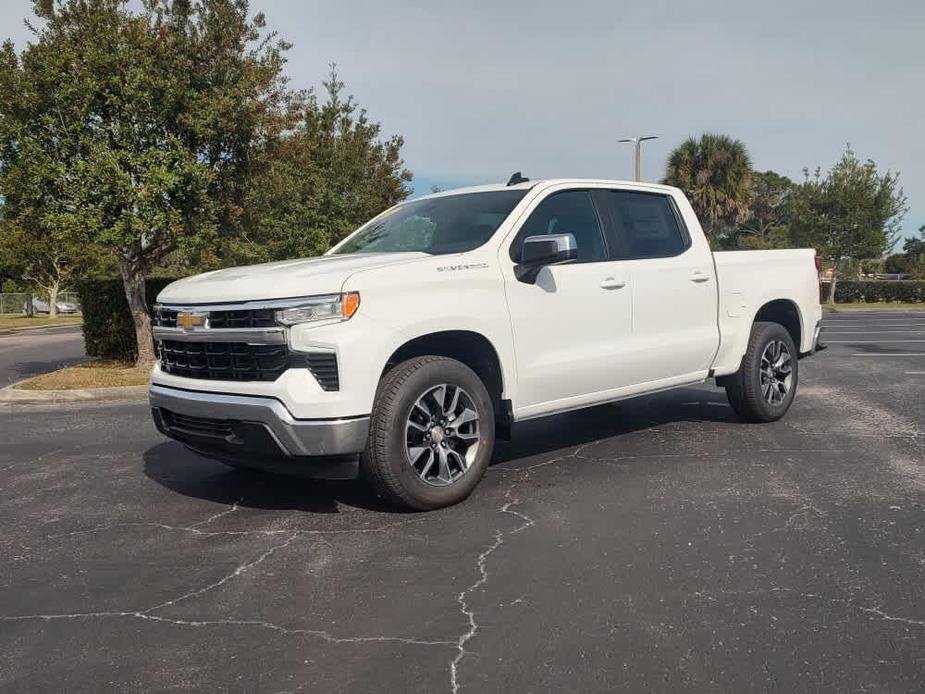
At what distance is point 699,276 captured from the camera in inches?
261

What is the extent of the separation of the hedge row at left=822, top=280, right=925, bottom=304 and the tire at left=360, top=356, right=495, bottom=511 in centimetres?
4328

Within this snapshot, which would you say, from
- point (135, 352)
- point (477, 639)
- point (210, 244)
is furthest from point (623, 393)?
point (135, 352)

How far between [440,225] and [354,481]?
Result: 184cm

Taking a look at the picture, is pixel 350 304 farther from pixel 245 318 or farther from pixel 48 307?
pixel 48 307

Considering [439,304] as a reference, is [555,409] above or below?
below

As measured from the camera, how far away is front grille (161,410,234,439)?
15.7 feet

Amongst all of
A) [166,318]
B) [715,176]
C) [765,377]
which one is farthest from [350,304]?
[715,176]

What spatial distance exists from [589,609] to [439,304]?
2029 mm

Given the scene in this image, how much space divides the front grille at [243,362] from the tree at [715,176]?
36.8 metres

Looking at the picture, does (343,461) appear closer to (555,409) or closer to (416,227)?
(555,409)

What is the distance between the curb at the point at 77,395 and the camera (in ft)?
36.1

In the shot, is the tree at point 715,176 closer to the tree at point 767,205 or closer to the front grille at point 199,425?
the front grille at point 199,425

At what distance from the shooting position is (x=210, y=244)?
13.1 metres

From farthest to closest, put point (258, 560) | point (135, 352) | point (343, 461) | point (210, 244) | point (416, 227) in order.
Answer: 1. point (135, 352)
2. point (210, 244)
3. point (416, 227)
4. point (343, 461)
5. point (258, 560)
